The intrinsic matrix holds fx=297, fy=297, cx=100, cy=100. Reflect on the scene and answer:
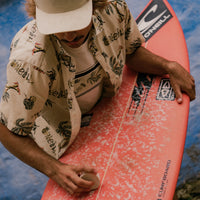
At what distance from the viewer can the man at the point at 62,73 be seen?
103cm

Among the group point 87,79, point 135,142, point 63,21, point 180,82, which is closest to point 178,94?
point 180,82

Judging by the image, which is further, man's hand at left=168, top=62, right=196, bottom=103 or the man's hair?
man's hand at left=168, top=62, right=196, bottom=103

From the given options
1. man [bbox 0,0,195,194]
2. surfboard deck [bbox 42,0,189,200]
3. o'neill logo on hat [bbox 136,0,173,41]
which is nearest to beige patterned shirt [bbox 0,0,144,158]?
man [bbox 0,0,195,194]

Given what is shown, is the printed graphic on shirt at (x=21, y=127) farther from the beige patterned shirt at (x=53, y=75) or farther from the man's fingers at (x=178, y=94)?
the man's fingers at (x=178, y=94)

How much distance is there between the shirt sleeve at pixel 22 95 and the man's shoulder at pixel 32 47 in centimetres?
3

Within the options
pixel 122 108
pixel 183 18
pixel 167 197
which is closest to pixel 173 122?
pixel 122 108

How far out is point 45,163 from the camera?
1.21 metres

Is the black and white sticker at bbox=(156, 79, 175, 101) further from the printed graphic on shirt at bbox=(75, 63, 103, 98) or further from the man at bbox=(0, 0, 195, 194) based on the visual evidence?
the printed graphic on shirt at bbox=(75, 63, 103, 98)

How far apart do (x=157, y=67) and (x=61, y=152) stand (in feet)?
2.24

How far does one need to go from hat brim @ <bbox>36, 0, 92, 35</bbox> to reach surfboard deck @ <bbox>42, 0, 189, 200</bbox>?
0.63 metres

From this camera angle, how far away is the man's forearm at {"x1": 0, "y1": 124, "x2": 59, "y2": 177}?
1.15 meters

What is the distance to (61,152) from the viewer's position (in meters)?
1.41

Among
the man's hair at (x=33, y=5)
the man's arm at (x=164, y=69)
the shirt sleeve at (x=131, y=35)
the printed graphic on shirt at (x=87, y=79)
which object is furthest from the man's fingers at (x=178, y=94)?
the man's hair at (x=33, y=5)

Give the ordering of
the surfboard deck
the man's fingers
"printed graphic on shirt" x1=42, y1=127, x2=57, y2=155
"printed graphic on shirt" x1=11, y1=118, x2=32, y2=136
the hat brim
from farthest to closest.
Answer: the man's fingers → "printed graphic on shirt" x1=42, y1=127, x2=57, y2=155 → the surfboard deck → "printed graphic on shirt" x1=11, y1=118, x2=32, y2=136 → the hat brim
